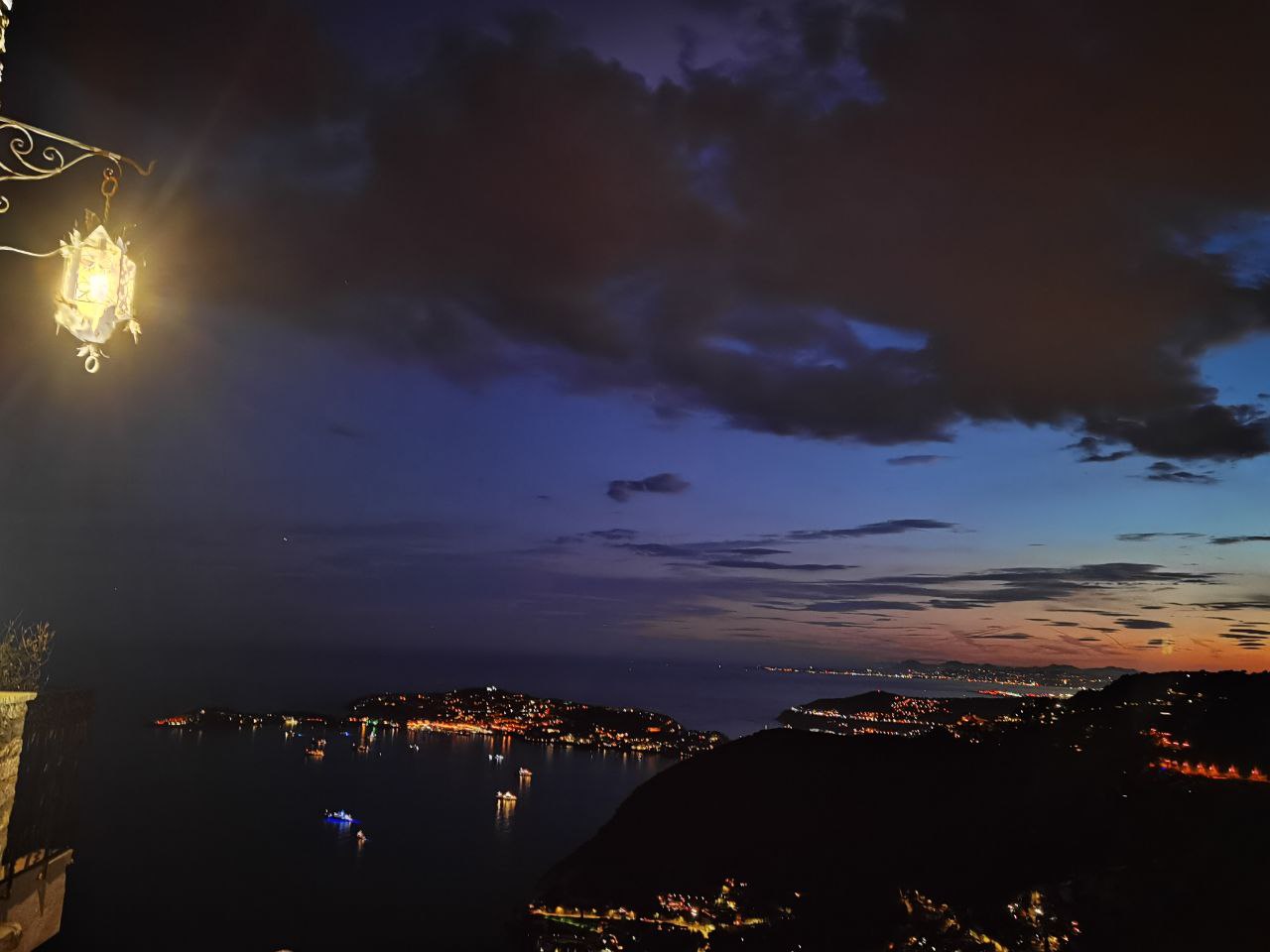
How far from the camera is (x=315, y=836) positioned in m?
51.1

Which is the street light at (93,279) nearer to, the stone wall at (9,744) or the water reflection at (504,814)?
the stone wall at (9,744)

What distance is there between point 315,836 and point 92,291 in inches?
2246

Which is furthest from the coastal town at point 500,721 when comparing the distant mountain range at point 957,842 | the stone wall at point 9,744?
the stone wall at point 9,744

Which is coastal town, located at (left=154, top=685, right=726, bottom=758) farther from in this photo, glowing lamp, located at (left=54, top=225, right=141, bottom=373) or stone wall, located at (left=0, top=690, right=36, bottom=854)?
glowing lamp, located at (left=54, top=225, right=141, bottom=373)

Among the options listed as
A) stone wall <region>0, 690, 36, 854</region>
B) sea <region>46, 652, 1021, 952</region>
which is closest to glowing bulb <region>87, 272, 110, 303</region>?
stone wall <region>0, 690, 36, 854</region>

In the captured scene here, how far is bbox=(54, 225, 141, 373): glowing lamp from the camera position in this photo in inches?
189

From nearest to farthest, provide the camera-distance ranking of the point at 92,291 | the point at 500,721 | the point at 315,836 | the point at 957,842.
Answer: the point at 92,291 < the point at 957,842 < the point at 315,836 < the point at 500,721

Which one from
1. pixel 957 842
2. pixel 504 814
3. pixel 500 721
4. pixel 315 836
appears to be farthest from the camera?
pixel 500 721

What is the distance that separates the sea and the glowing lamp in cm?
3323

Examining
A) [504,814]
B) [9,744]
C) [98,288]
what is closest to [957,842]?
[9,744]

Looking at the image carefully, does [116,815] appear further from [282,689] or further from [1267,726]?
[282,689]

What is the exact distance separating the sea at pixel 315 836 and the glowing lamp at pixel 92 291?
3323 centimetres

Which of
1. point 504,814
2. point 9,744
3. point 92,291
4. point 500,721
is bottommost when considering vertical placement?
point 500,721

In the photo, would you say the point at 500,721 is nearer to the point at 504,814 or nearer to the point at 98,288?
the point at 504,814
